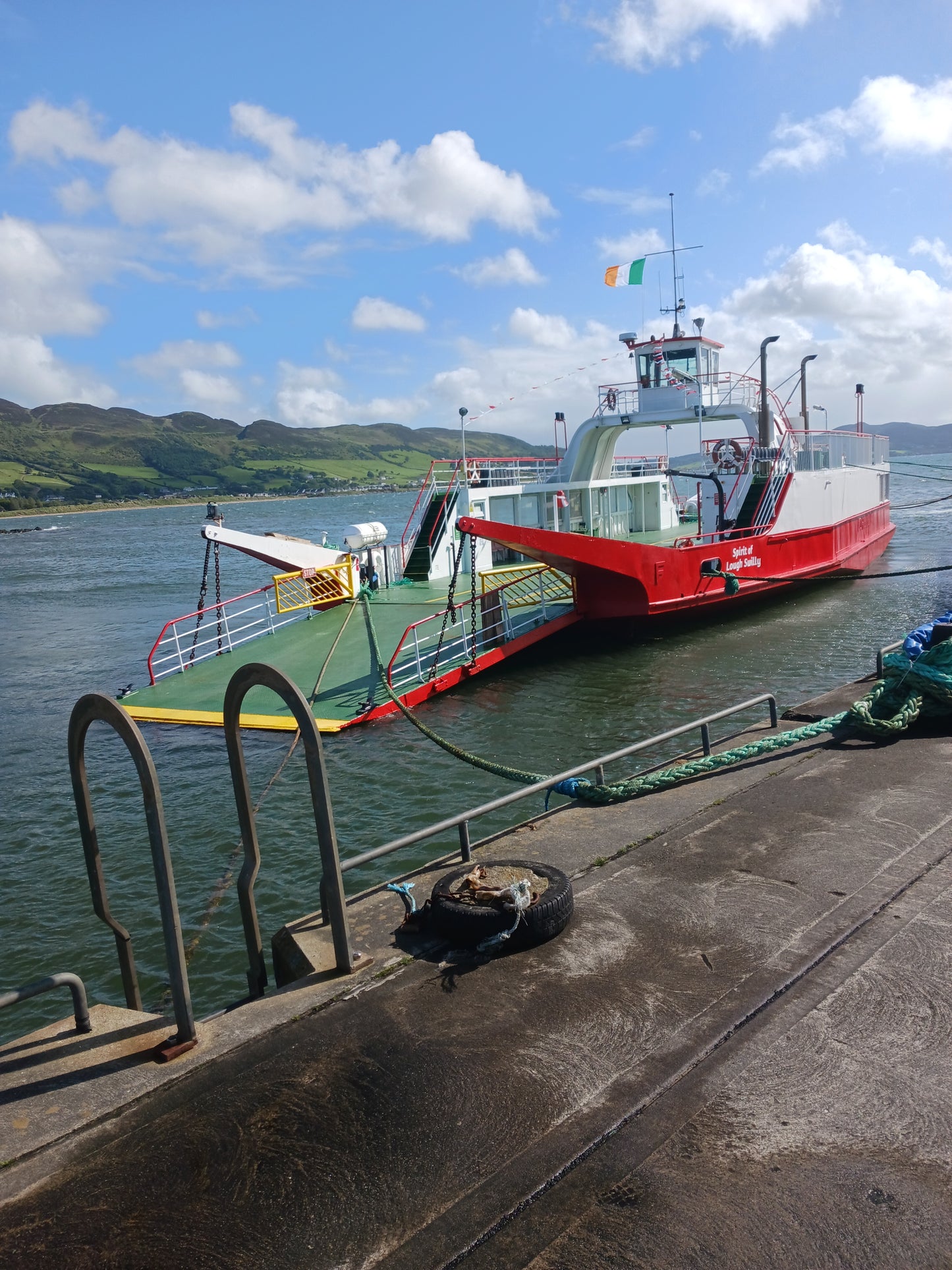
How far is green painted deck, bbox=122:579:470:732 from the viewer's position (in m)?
14.2

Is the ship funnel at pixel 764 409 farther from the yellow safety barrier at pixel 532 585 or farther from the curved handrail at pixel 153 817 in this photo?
the curved handrail at pixel 153 817

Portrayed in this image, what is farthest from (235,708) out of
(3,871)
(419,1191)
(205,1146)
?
(3,871)


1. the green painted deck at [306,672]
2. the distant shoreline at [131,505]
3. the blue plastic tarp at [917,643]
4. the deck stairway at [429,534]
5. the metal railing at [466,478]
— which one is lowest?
the green painted deck at [306,672]

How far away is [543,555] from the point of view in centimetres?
1641

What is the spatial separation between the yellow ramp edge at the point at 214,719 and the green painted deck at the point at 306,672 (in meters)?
0.01

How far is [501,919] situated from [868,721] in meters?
5.01

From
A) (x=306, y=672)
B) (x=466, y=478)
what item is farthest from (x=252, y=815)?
(x=466, y=478)

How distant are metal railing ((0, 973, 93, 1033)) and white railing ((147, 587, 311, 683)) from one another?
10.0 metres

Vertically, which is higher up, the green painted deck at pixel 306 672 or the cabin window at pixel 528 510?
the cabin window at pixel 528 510

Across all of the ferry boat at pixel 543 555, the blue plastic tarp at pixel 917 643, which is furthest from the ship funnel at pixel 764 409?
the blue plastic tarp at pixel 917 643

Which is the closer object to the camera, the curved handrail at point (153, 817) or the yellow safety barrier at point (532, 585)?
the curved handrail at point (153, 817)

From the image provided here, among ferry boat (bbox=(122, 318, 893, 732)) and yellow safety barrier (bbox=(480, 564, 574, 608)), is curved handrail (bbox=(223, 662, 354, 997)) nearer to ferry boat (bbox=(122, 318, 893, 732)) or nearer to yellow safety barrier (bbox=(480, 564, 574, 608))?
ferry boat (bbox=(122, 318, 893, 732))

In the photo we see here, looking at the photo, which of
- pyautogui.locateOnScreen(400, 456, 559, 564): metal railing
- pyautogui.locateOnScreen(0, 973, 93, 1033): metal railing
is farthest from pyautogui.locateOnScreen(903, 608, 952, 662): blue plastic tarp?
pyautogui.locateOnScreen(400, 456, 559, 564): metal railing

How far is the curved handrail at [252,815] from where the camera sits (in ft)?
14.6
